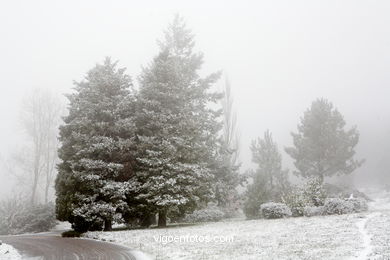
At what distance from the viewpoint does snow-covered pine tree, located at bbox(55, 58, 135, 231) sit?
21875 millimetres

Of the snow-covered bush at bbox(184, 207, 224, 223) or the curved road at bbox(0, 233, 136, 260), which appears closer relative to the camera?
the curved road at bbox(0, 233, 136, 260)

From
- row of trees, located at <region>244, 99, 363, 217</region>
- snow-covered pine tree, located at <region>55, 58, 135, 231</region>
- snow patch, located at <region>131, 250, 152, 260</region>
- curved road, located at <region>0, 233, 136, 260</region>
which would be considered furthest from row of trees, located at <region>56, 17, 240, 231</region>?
row of trees, located at <region>244, 99, 363, 217</region>

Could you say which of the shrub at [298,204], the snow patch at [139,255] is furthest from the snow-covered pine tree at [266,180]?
the snow patch at [139,255]

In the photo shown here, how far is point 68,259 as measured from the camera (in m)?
12.6

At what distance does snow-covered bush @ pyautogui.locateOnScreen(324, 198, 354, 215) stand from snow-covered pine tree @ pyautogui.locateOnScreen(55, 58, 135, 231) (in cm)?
1411

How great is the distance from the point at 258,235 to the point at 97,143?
12193mm

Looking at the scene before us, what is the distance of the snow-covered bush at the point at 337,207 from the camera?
24.4 metres

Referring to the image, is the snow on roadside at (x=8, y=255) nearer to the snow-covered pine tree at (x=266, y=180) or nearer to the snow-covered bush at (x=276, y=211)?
the snow-covered bush at (x=276, y=211)

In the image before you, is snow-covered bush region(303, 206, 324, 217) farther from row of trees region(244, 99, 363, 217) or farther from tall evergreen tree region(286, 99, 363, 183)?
tall evergreen tree region(286, 99, 363, 183)

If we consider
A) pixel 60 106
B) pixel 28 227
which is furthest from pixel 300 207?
pixel 60 106

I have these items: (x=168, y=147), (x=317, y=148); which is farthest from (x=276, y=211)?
(x=317, y=148)

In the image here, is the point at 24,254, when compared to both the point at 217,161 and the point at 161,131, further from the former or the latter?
the point at 217,161

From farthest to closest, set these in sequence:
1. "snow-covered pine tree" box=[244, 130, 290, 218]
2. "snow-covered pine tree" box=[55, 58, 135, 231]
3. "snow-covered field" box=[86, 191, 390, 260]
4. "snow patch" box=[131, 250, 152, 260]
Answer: "snow-covered pine tree" box=[244, 130, 290, 218]
"snow-covered pine tree" box=[55, 58, 135, 231]
"snow patch" box=[131, 250, 152, 260]
"snow-covered field" box=[86, 191, 390, 260]

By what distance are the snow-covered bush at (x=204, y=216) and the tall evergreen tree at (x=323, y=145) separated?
53.8 feet
